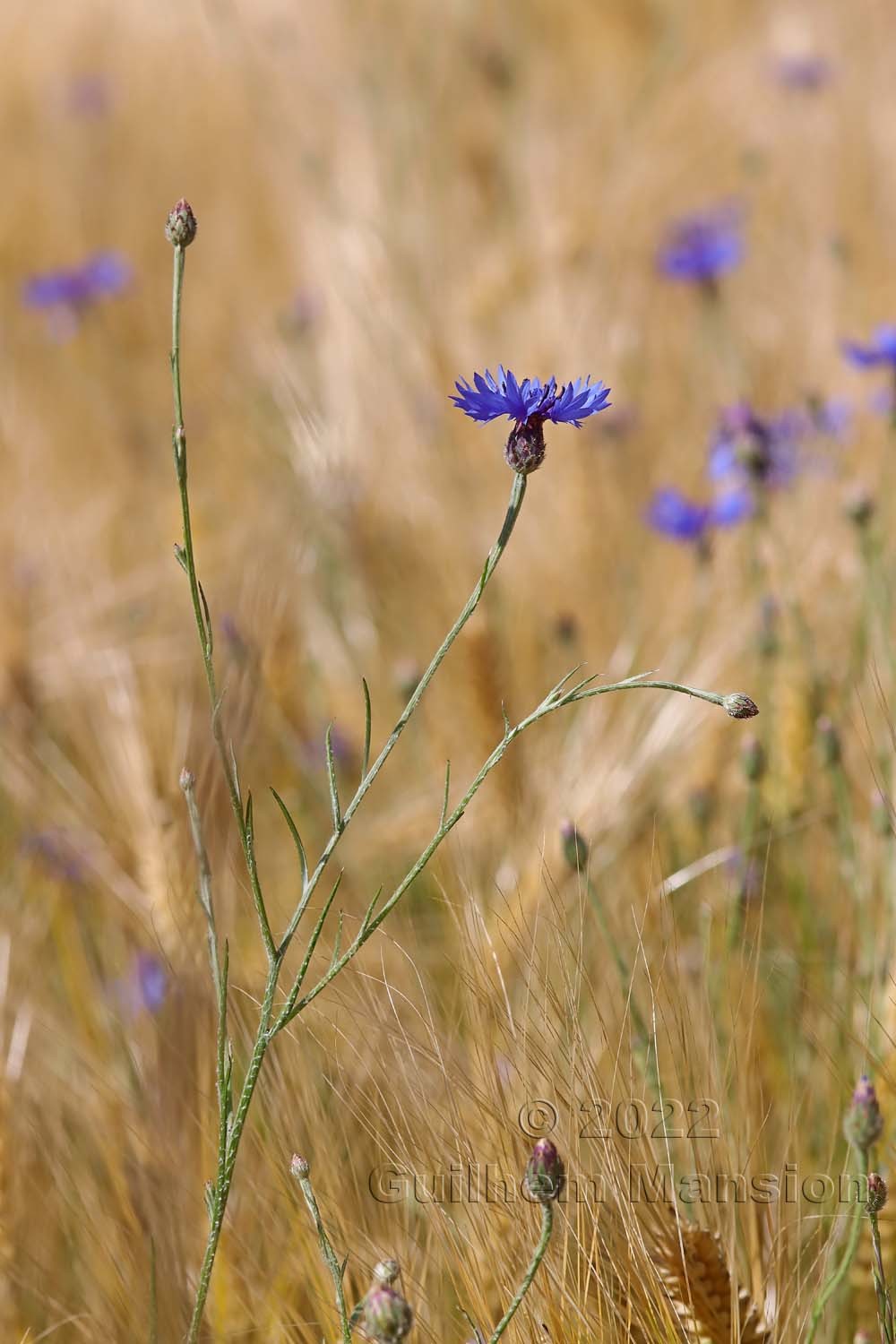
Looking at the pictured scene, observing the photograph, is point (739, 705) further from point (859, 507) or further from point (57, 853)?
point (57, 853)

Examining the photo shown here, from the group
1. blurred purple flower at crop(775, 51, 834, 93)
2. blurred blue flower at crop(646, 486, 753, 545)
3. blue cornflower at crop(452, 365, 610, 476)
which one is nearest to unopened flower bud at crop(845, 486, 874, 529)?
blurred blue flower at crop(646, 486, 753, 545)

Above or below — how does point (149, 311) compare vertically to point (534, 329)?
above

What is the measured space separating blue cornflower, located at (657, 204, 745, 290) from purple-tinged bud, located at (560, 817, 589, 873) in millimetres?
1205

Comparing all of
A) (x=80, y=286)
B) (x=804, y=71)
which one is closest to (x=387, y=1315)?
(x=80, y=286)

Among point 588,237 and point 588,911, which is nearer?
point 588,911

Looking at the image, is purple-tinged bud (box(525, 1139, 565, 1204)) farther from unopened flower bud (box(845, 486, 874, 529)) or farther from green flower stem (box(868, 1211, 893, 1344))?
A: unopened flower bud (box(845, 486, 874, 529))

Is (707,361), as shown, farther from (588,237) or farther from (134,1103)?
(134,1103)

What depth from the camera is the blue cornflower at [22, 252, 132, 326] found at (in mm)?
2410

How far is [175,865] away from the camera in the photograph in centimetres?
109

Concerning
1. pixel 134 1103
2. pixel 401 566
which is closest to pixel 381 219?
pixel 401 566

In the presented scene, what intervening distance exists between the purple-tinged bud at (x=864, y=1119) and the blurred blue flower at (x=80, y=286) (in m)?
2.08

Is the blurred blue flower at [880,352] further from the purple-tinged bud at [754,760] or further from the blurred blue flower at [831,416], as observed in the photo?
the purple-tinged bud at [754,760]

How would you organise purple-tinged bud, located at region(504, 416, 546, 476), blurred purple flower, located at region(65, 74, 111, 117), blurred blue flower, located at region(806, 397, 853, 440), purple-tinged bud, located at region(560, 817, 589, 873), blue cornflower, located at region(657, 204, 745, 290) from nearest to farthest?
1. purple-tinged bud, located at region(504, 416, 546, 476)
2. purple-tinged bud, located at region(560, 817, 589, 873)
3. blurred blue flower, located at region(806, 397, 853, 440)
4. blue cornflower, located at region(657, 204, 745, 290)
5. blurred purple flower, located at region(65, 74, 111, 117)

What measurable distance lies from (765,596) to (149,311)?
2283mm
